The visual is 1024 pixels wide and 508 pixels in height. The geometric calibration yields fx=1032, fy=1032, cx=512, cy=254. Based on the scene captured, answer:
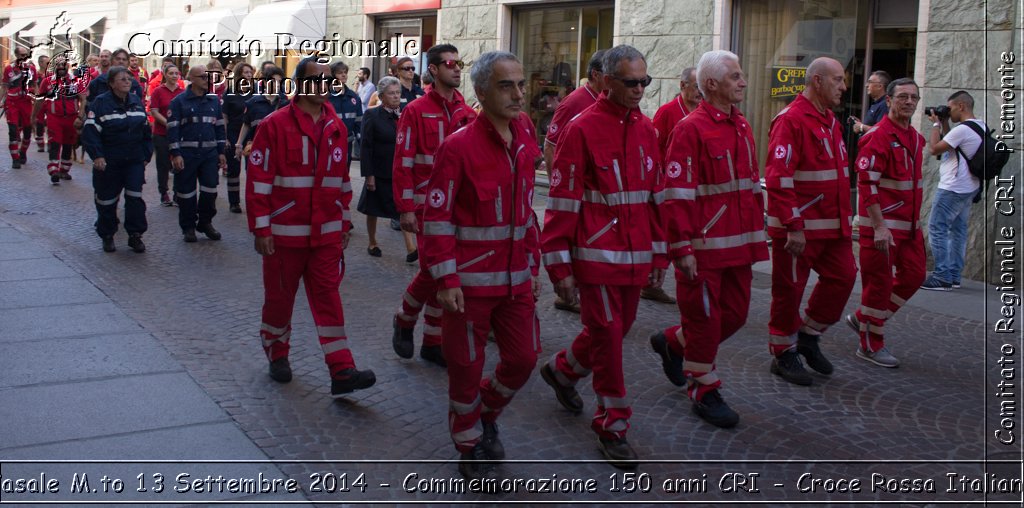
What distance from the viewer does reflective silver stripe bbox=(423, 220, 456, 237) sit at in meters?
4.61

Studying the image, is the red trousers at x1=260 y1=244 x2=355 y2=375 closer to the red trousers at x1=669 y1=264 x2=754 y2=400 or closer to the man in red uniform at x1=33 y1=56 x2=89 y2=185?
the red trousers at x1=669 y1=264 x2=754 y2=400

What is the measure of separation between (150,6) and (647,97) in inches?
911

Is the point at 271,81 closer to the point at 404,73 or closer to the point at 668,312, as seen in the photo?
the point at 404,73

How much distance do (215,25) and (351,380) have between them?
2281cm

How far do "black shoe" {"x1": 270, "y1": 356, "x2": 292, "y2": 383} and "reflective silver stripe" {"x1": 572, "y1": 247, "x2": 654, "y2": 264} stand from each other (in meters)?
2.14

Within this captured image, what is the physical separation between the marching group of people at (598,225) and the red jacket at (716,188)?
0.04 feet

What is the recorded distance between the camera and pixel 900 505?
466cm

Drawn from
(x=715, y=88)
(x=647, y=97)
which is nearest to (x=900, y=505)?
(x=715, y=88)

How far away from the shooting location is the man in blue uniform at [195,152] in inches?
437

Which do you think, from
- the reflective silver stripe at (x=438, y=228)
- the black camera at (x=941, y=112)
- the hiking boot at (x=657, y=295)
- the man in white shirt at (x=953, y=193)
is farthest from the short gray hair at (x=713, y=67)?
the black camera at (x=941, y=112)

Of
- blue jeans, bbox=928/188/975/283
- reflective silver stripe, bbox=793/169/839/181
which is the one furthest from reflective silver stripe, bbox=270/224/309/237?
blue jeans, bbox=928/188/975/283

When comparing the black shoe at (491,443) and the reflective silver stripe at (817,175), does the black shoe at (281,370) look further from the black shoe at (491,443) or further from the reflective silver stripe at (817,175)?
the reflective silver stripe at (817,175)

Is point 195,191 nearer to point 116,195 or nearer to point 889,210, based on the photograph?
point 116,195

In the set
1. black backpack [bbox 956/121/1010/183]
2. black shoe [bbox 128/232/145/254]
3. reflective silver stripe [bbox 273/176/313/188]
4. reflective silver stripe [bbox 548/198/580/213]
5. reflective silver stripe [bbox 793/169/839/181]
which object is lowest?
black shoe [bbox 128/232/145/254]
